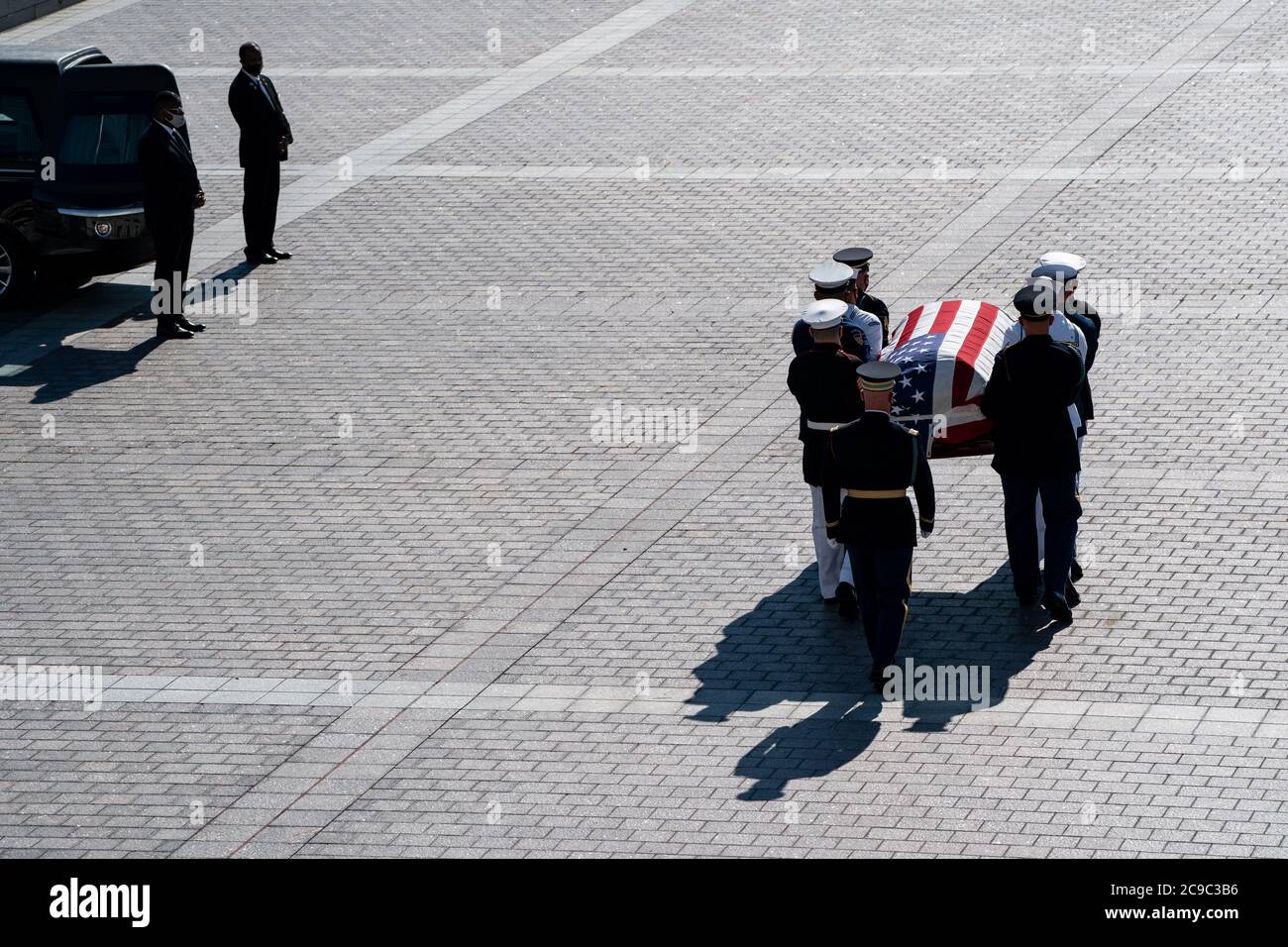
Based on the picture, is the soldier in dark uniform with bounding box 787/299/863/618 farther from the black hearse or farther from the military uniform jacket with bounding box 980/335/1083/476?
the black hearse

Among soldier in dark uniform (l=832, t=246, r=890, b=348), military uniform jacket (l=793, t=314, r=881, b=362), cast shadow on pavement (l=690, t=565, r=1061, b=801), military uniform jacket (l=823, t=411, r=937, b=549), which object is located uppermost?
soldier in dark uniform (l=832, t=246, r=890, b=348)

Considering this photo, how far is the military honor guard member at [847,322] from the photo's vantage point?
10.0 meters

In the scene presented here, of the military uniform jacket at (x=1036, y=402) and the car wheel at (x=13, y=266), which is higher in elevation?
the military uniform jacket at (x=1036, y=402)

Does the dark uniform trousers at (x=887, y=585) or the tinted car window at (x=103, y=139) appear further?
the tinted car window at (x=103, y=139)

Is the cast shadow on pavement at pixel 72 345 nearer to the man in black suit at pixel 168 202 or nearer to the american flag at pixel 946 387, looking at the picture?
the man in black suit at pixel 168 202

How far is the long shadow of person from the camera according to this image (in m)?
14.2

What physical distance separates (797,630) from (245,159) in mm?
8833

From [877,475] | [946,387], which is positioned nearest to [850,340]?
[946,387]

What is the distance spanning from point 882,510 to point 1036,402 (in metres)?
1.09

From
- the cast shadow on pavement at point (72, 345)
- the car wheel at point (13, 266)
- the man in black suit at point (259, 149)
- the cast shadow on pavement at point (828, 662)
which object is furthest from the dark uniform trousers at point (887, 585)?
the car wheel at point (13, 266)

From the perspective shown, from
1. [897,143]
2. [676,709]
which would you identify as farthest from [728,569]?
[897,143]

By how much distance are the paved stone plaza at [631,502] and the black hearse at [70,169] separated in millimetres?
511

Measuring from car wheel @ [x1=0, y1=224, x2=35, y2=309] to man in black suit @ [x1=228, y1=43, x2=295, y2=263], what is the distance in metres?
1.91

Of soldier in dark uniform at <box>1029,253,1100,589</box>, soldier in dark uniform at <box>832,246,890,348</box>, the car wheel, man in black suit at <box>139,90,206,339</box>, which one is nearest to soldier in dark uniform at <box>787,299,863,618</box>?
soldier in dark uniform at <box>832,246,890,348</box>
